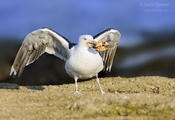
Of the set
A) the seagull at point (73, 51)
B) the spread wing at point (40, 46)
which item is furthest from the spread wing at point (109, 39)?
the spread wing at point (40, 46)

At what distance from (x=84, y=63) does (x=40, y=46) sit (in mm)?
2881

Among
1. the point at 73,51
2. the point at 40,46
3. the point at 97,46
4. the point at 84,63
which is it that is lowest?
the point at 84,63

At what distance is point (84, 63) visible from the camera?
10414 millimetres

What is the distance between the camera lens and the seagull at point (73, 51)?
10.5 meters

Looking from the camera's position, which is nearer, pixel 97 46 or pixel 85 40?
pixel 85 40

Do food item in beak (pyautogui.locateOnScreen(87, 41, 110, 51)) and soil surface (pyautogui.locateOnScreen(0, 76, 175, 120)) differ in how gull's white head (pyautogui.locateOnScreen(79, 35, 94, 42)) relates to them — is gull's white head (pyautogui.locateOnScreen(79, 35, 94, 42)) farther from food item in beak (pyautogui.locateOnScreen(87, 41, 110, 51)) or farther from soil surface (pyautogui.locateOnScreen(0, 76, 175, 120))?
soil surface (pyautogui.locateOnScreen(0, 76, 175, 120))

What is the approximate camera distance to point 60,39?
1191cm

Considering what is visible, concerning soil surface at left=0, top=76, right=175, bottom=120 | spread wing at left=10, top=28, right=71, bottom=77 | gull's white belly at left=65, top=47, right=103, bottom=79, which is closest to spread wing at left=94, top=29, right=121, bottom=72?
spread wing at left=10, top=28, right=71, bottom=77

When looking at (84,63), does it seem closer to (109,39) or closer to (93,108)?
(93,108)

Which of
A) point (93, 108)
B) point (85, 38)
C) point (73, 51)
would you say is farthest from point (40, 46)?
point (93, 108)

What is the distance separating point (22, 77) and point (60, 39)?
1106cm

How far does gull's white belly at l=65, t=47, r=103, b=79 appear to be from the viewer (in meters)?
10.4

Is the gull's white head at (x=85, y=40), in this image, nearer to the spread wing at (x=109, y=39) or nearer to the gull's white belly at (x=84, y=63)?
the gull's white belly at (x=84, y=63)

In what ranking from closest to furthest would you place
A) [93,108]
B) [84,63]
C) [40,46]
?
1. [93,108]
2. [84,63]
3. [40,46]
